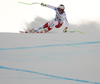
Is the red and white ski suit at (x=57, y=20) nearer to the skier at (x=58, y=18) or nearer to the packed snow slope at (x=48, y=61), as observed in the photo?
the skier at (x=58, y=18)

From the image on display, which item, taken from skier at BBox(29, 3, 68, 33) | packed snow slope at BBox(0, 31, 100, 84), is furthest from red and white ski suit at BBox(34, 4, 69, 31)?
packed snow slope at BBox(0, 31, 100, 84)

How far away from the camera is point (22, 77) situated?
0.96 meters

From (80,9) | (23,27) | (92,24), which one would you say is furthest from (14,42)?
(80,9)

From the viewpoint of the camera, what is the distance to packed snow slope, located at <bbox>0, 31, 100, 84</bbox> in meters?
0.96

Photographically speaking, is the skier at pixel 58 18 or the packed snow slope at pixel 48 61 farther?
the skier at pixel 58 18

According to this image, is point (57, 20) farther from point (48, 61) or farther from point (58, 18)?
point (48, 61)

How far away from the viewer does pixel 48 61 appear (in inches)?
40.1

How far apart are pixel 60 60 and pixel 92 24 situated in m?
2.15

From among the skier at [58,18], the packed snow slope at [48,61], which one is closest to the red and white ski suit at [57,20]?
the skier at [58,18]

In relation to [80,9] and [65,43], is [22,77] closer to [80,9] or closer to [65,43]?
[65,43]

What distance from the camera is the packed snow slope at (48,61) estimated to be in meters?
0.96

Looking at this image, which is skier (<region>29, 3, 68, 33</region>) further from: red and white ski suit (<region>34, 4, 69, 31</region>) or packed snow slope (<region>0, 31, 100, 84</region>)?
packed snow slope (<region>0, 31, 100, 84</region>)

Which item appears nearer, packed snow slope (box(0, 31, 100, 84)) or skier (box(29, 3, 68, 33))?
packed snow slope (box(0, 31, 100, 84))

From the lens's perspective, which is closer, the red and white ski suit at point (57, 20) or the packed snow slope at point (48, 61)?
the packed snow slope at point (48, 61)
